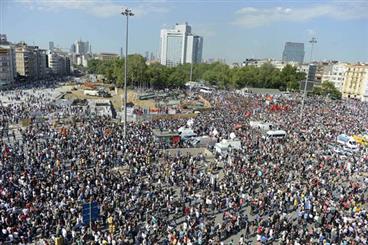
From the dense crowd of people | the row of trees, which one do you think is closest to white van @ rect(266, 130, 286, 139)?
the dense crowd of people

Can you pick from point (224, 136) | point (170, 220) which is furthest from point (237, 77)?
point (170, 220)

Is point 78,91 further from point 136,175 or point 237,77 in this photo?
point 136,175

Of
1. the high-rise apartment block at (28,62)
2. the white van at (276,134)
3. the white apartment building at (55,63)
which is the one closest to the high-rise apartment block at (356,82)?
the white van at (276,134)

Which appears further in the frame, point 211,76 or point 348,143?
point 211,76

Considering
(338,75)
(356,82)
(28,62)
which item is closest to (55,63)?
(28,62)

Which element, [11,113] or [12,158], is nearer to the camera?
[12,158]

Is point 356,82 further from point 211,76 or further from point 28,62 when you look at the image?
point 28,62

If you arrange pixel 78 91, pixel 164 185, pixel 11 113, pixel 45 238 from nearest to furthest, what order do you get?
1. pixel 45 238
2. pixel 164 185
3. pixel 11 113
4. pixel 78 91
